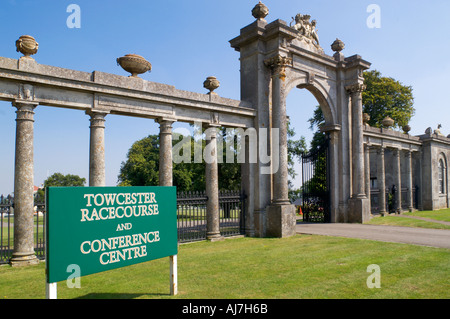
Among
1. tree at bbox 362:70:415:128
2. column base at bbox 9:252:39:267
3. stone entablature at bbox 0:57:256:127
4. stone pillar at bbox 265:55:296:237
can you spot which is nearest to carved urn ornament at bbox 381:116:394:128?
tree at bbox 362:70:415:128

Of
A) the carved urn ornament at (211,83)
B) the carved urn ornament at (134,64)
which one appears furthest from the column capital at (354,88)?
the carved urn ornament at (134,64)

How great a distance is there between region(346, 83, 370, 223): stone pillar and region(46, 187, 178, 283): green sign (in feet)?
40.8

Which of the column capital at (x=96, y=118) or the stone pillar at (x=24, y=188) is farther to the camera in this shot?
the column capital at (x=96, y=118)

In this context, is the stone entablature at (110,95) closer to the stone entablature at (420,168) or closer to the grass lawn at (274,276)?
→ the grass lawn at (274,276)

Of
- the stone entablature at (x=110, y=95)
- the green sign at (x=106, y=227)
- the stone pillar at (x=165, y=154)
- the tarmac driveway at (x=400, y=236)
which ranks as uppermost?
the stone entablature at (x=110, y=95)

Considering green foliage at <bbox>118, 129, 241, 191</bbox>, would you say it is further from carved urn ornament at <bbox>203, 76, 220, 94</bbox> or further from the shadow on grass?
the shadow on grass

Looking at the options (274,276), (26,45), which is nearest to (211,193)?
(274,276)

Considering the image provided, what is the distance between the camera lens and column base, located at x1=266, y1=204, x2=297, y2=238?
11422 mm

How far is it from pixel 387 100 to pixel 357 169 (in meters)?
17.8

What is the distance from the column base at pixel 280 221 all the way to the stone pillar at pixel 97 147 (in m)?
5.91

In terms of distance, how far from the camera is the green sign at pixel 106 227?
156 inches

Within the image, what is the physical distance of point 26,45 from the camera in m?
7.96

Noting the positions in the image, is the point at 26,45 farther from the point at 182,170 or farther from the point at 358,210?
the point at 182,170
